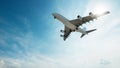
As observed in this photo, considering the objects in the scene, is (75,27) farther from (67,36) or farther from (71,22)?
(67,36)

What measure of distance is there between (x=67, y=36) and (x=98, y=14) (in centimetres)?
2724

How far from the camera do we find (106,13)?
67.2 metres

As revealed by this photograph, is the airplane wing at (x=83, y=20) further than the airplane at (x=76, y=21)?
Yes

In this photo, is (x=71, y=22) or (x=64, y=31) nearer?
(x=71, y=22)

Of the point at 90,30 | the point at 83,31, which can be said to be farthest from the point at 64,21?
the point at 90,30

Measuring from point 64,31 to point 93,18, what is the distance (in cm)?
2323

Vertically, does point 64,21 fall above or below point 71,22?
below

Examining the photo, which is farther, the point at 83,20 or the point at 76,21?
the point at 76,21

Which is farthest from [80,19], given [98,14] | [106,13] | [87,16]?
[106,13]

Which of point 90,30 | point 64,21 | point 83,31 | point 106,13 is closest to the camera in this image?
point 106,13

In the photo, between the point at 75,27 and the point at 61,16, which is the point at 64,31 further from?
the point at 61,16

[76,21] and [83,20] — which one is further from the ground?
[76,21]

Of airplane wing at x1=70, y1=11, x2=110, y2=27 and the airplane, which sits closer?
the airplane

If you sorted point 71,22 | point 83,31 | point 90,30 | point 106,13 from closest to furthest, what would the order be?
point 106,13 → point 71,22 → point 83,31 → point 90,30
